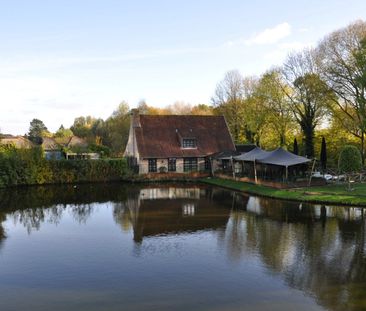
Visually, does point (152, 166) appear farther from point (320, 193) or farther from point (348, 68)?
point (348, 68)

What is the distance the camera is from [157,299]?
413 inches

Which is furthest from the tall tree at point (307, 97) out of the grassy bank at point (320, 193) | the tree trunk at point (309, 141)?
the grassy bank at point (320, 193)

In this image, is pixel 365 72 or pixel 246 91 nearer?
pixel 365 72

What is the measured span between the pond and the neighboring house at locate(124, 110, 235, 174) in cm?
1440

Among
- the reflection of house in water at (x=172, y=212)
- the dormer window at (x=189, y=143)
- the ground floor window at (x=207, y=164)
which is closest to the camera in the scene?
the reflection of house in water at (x=172, y=212)

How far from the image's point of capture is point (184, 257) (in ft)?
46.2

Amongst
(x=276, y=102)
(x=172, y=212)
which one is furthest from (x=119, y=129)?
(x=172, y=212)

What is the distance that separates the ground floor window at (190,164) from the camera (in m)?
40.1

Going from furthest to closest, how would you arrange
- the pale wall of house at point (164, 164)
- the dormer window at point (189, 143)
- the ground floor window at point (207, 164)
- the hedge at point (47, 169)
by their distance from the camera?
the dormer window at point (189, 143), the ground floor window at point (207, 164), the pale wall of house at point (164, 164), the hedge at point (47, 169)

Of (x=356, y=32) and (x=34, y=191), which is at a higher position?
(x=356, y=32)

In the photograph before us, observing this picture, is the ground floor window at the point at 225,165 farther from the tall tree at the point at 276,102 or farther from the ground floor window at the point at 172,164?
the tall tree at the point at 276,102

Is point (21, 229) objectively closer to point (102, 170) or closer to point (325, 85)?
point (102, 170)

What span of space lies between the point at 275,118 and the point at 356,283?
34.0 meters

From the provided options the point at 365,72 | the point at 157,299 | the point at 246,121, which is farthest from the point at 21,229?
the point at 246,121
